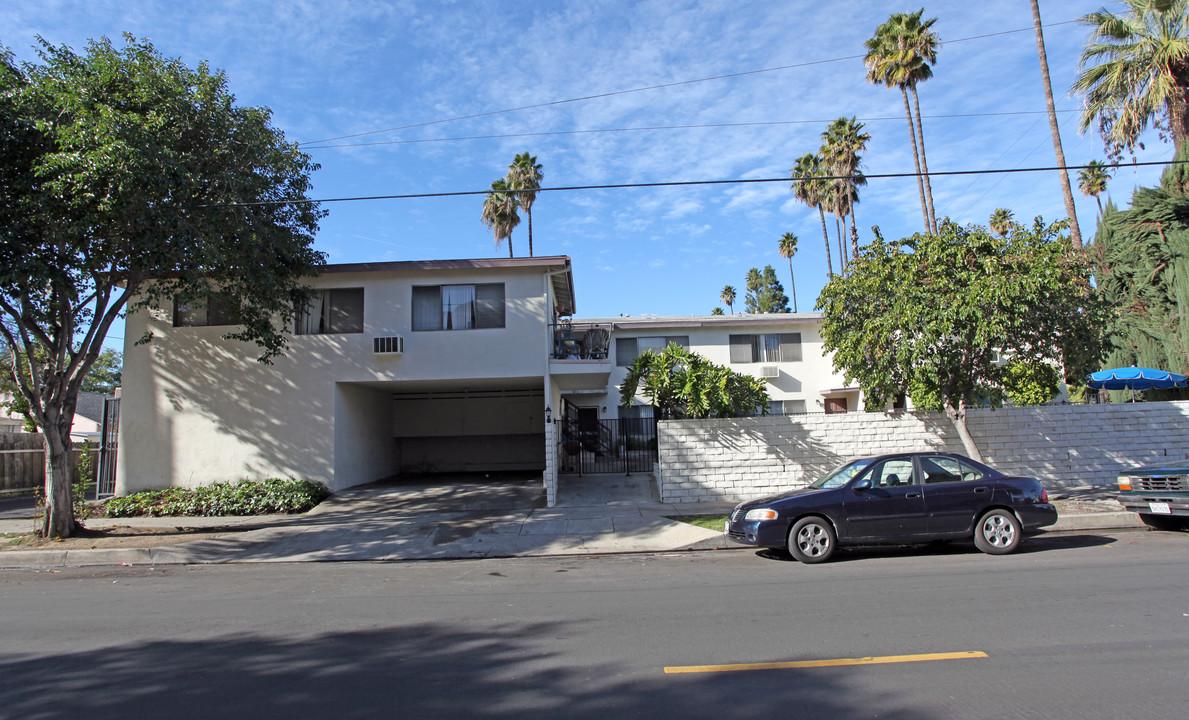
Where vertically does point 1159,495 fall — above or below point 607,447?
below

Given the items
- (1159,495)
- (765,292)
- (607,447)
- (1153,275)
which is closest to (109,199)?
(607,447)

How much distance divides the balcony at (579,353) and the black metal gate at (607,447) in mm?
2605

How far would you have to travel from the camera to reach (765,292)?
69.2m

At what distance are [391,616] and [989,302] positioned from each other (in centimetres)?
1058

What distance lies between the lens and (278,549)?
38.0ft

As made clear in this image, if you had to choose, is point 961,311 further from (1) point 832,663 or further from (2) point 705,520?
(1) point 832,663

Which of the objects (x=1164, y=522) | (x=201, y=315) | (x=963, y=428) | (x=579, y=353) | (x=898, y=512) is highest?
(x=201, y=315)

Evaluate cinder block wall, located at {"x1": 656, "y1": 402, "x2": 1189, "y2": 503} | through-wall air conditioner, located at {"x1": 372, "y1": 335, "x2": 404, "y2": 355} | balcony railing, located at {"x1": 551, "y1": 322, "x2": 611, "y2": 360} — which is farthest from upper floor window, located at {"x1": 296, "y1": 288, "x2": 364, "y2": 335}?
cinder block wall, located at {"x1": 656, "y1": 402, "x2": 1189, "y2": 503}

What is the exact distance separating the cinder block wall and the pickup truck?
3.27 m

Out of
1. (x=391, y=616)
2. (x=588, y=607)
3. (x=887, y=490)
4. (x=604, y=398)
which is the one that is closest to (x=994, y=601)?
(x=887, y=490)

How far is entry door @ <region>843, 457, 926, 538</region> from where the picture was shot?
905 centimetres

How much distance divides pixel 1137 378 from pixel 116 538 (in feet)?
80.4

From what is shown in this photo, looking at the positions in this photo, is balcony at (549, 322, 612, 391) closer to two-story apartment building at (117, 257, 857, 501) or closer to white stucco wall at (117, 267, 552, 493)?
two-story apartment building at (117, 257, 857, 501)

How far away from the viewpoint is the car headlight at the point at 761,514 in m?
9.12
